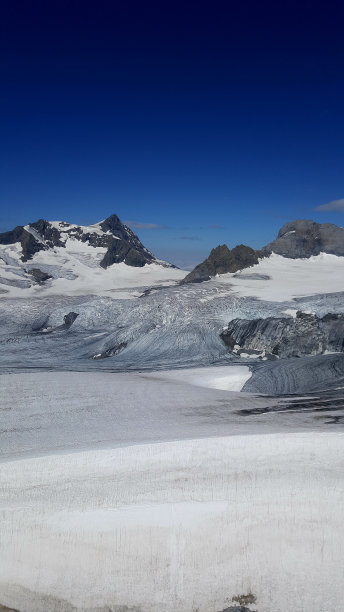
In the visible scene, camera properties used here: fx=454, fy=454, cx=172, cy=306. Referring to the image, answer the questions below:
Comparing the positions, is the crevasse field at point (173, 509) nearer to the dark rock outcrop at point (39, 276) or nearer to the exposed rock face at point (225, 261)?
the exposed rock face at point (225, 261)

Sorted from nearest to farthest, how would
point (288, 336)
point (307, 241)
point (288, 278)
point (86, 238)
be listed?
point (288, 336), point (288, 278), point (307, 241), point (86, 238)

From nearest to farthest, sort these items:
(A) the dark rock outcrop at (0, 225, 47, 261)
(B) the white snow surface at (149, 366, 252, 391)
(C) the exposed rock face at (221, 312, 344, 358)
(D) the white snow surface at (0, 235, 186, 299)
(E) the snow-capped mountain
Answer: (B) the white snow surface at (149, 366, 252, 391) → (C) the exposed rock face at (221, 312, 344, 358) → (D) the white snow surface at (0, 235, 186, 299) → (E) the snow-capped mountain → (A) the dark rock outcrop at (0, 225, 47, 261)

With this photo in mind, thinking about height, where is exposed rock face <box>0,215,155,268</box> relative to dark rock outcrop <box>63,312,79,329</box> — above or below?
above

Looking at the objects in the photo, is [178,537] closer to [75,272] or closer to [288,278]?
[288,278]

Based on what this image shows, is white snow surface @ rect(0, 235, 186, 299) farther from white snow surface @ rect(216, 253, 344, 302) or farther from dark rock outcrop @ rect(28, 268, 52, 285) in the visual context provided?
white snow surface @ rect(216, 253, 344, 302)

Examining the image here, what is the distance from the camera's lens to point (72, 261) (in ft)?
490

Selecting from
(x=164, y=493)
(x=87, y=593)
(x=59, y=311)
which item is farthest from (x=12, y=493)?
(x=59, y=311)

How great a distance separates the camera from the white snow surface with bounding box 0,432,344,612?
8602 millimetres

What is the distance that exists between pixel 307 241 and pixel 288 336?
68435 mm

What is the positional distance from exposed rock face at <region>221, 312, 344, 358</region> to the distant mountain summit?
40156 millimetres

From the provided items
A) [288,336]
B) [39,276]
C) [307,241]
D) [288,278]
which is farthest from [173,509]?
[39,276]

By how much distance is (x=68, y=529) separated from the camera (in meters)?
9.38

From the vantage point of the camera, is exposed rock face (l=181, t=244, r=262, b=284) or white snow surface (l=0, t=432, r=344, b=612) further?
exposed rock face (l=181, t=244, r=262, b=284)

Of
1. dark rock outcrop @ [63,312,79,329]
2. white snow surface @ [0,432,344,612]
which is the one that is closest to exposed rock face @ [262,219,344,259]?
dark rock outcrop @ [63,312,79,329]
